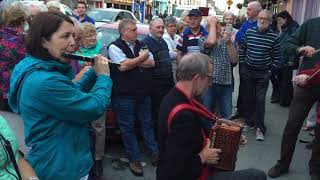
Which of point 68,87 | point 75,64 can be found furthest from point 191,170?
point 75,64

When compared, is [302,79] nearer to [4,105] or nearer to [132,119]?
[132,119]

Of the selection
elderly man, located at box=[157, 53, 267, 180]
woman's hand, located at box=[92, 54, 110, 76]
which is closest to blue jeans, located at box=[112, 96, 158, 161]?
elderly man, located at box=[157, 53, 267, 180]

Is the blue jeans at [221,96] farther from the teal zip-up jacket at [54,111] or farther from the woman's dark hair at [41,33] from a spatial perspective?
the woman's dark hair at [41,33]

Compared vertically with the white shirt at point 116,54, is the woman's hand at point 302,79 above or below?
below

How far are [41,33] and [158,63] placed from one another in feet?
10.2

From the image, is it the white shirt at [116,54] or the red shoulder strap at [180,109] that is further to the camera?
the white shirt at [116,54]

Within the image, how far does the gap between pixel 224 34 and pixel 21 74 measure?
3775 mm

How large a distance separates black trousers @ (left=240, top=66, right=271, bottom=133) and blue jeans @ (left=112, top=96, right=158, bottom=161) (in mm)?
1925

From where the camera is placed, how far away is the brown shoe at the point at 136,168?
15.7 feet

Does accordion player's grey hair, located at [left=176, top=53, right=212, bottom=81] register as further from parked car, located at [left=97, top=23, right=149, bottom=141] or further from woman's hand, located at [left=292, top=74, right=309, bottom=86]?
parked car, located at [left=97, top=23, right=149, bottom=141]

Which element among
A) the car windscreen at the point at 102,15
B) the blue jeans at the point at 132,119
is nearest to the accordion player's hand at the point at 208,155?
the blue jeans at the point at 132,119

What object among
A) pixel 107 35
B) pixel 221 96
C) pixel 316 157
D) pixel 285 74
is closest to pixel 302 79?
pixel 316 157

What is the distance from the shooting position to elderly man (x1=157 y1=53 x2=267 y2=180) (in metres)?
2.42

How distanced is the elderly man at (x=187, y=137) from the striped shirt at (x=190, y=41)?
308 cm
